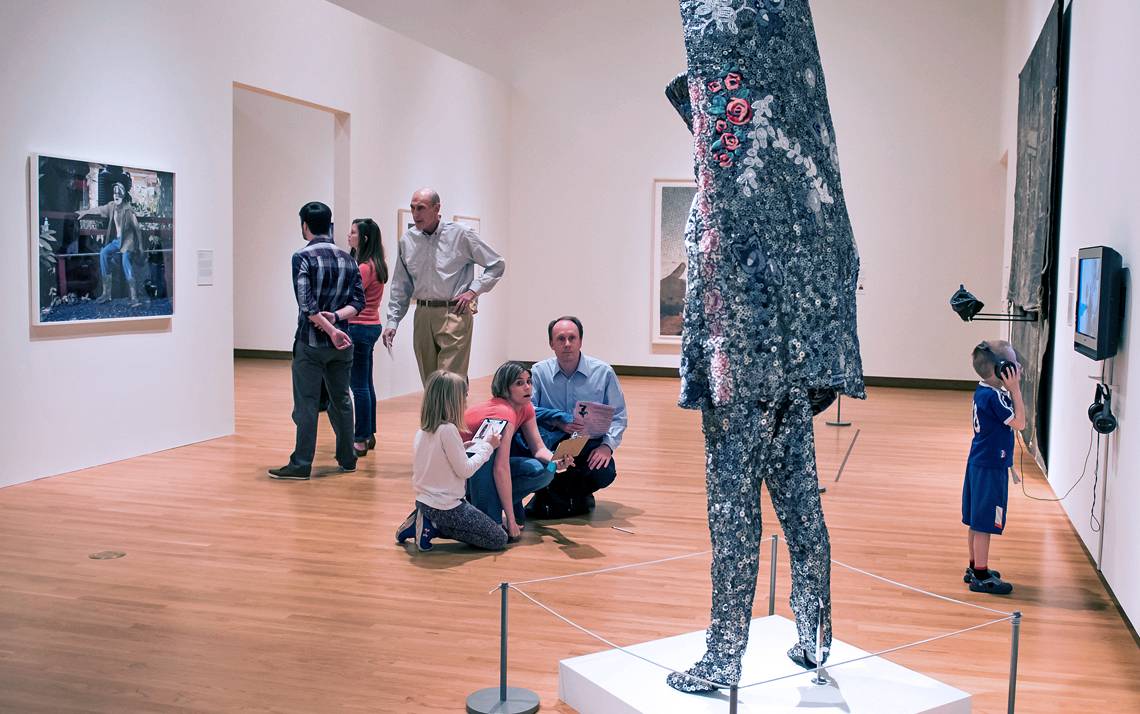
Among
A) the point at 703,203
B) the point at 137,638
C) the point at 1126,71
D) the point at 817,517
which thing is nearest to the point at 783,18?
the point at 703,203

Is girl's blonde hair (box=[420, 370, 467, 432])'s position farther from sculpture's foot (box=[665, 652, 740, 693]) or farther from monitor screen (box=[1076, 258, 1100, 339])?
monitor screen (box=[1076, 258, 1100, 339])

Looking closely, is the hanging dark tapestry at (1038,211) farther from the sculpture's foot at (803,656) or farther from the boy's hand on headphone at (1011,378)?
the sculpture's foot at (803,656)

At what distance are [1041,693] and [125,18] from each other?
7470mm

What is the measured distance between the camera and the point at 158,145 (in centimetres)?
846

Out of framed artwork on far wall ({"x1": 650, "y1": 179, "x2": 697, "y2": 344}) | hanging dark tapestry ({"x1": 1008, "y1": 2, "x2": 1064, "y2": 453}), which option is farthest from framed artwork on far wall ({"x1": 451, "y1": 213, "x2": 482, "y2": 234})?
hanging dark tapestry ({"x1": 1008, "y1": 2, "x2": 1064, "y2": 453})

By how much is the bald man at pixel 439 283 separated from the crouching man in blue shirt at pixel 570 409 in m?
1.22

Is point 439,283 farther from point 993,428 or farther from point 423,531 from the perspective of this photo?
point 993,428

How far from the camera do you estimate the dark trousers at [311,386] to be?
7.41 metres

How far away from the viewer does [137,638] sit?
13.9 ft

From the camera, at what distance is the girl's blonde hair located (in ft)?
17.7

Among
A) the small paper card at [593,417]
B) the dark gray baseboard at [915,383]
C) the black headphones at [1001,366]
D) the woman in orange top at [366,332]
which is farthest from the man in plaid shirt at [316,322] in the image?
the dark gray baseboard at [915,383]

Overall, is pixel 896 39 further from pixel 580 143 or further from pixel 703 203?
pixel 703 203

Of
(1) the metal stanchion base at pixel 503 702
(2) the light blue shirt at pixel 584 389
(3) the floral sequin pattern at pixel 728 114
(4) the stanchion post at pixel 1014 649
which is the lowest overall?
(1) the metal stanchion base at pixel 503 702

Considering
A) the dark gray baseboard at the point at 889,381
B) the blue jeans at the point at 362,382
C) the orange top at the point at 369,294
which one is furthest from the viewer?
the dark gray baseboard at the point at 889,381
